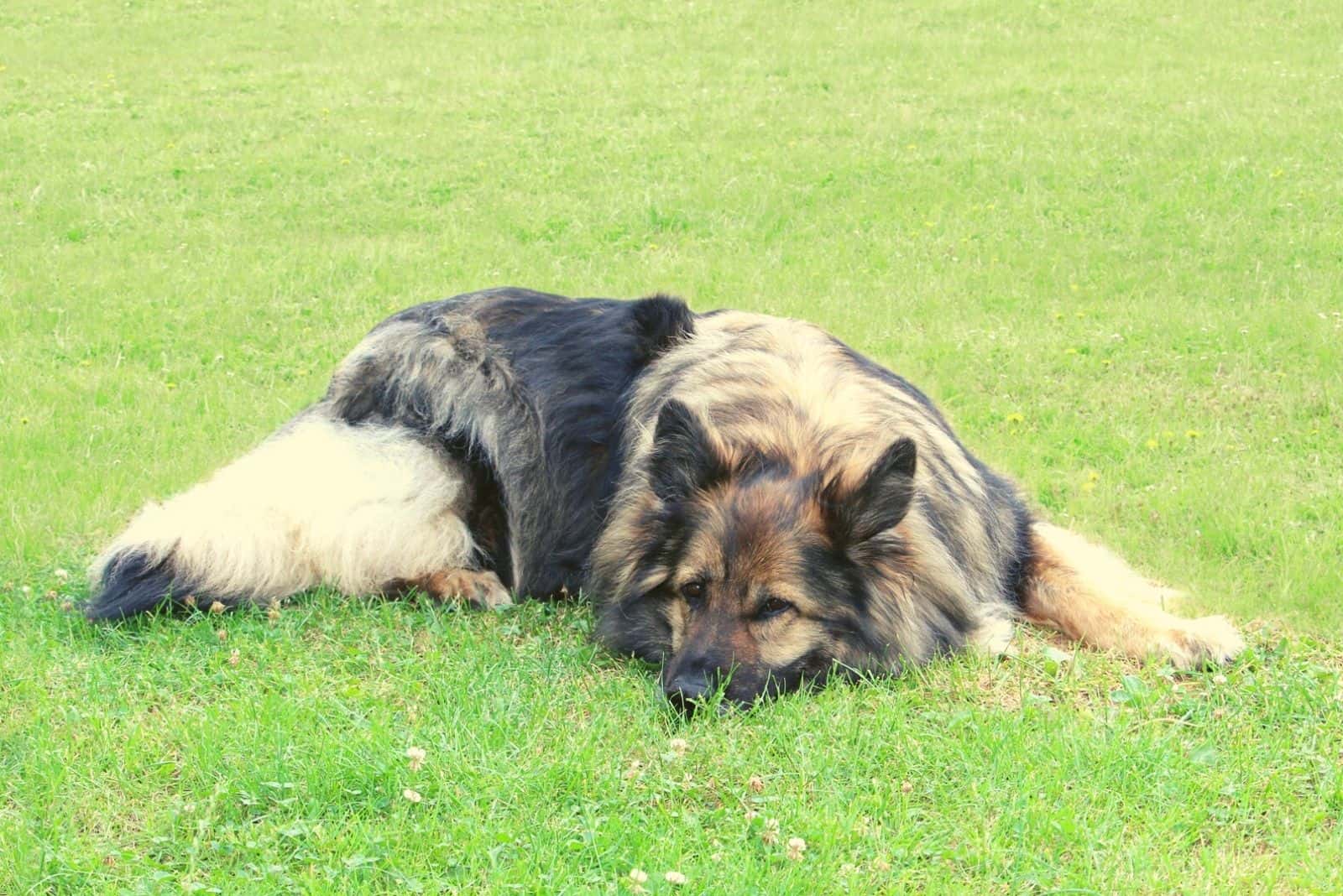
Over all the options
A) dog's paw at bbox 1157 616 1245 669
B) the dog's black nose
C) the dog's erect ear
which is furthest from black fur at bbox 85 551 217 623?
dog's paw at bbox 1157 616 1245 669

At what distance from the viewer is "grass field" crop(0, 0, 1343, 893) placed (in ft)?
14.0

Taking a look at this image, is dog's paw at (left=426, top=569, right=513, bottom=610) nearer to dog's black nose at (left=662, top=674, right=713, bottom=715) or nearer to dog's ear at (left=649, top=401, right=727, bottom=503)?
dog's ear at (left=649, top=401, right=727, bottom=503)

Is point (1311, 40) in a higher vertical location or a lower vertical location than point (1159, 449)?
higher

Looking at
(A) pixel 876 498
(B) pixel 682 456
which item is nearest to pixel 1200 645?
(A) pixel 876 498

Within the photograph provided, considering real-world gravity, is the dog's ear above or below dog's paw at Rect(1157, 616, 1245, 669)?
above

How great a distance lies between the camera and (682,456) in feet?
17.3

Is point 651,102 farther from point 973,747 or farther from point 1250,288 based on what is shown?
point 973,747

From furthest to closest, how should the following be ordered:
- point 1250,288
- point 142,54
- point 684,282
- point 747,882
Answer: point 142,54 < point 684,282 < point 1250,288 < point 747,882

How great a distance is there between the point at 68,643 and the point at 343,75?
17.5 meters

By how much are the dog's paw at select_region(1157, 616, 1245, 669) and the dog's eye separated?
188 cm

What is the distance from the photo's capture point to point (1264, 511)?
785 centimetres

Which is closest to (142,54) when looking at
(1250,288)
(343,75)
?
(343,75)

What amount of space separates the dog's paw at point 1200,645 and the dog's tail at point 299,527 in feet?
10.6

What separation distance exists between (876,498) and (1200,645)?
1552mm
